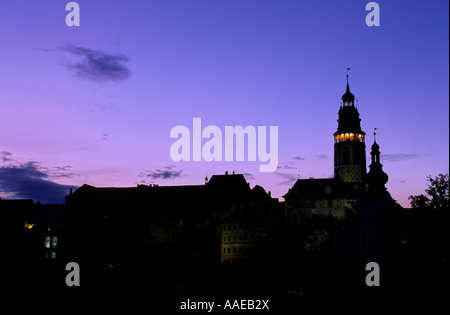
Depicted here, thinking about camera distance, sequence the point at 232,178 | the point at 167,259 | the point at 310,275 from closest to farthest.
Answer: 1. the point at 310,275
2. the point at 167,259
3. the point at 232,178

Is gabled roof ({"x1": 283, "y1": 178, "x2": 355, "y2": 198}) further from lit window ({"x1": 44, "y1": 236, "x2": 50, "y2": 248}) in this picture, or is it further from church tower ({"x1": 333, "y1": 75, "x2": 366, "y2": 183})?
lit window ({"x1": 44, "y1": 236, "x2": 50, "y2": 248})

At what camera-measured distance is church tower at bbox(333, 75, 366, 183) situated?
85.1 metres

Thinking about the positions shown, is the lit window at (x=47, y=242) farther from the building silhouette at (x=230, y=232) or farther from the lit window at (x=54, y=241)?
the lit window at (x=54, y=241)

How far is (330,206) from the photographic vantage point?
76.8m

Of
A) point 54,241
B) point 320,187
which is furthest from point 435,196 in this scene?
point 54,241

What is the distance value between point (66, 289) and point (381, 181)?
27502 millimetres

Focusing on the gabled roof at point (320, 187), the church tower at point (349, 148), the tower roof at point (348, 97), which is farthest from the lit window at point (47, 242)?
the tower roof at point (348, 97)

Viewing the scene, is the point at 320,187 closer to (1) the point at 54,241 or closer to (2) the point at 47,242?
(1) the point at 54,241

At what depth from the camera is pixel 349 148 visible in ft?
284

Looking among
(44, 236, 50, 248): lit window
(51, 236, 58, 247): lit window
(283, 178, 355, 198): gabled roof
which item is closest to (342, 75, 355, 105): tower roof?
(283, 178, 355, 198): gabled roof

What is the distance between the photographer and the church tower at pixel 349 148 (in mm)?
85125
